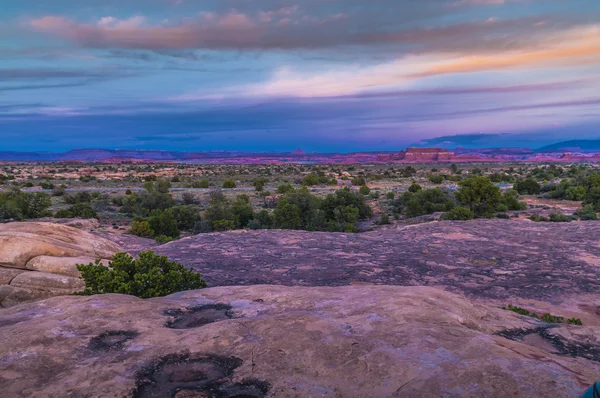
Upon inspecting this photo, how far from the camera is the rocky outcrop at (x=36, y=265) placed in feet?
28.3

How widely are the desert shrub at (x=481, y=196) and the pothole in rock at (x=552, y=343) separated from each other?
75.0ft

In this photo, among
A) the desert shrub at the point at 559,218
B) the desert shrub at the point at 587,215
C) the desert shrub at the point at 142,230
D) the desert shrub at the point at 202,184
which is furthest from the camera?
the desert shrub at the point at 202,184

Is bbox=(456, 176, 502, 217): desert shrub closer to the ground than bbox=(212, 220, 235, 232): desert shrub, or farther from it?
farther from it

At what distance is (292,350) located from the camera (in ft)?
15.8

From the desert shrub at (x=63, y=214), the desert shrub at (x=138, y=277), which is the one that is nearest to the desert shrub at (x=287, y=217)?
the desert shrub at (x=63, y=214)

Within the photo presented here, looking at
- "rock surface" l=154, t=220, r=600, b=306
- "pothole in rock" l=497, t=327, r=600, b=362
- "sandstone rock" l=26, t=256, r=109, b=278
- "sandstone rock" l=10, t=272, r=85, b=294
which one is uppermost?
"sandstone rock" l=26, t=256, r=109, b=278

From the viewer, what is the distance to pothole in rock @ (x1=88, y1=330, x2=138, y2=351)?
5.07 metres

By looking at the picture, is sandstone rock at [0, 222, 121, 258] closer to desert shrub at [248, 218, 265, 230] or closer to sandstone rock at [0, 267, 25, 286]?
sandstone rock at [0, 267, 25, 286]

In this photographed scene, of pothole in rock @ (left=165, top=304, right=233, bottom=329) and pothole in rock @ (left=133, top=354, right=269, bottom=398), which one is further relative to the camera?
pothole in rock @ (left=165, top=304, right=233, bottom=329)

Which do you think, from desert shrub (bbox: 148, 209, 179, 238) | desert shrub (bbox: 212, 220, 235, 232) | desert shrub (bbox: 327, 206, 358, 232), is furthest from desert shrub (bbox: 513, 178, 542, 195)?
desert shrub (bbox: 148, 209, 179, 238)

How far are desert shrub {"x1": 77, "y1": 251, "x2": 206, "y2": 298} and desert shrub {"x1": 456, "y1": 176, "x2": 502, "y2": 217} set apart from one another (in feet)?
75.3

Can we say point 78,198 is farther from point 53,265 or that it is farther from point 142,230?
point 53,265

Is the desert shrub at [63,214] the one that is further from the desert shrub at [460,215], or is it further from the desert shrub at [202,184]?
the desert shrub at [202,184]

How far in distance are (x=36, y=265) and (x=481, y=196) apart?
26088mm
